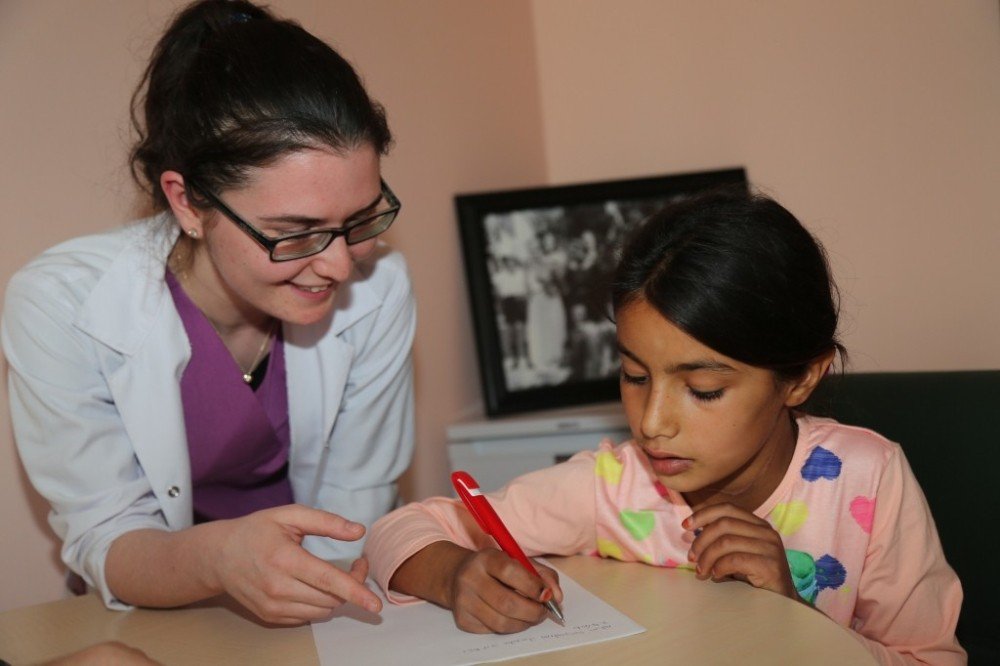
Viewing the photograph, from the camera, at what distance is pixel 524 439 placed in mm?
2246

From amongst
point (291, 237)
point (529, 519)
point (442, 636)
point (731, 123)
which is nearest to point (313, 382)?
point (291, 237)

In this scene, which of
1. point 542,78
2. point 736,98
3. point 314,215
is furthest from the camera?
point 542,78

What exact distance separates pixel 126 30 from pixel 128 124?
0.46 feet

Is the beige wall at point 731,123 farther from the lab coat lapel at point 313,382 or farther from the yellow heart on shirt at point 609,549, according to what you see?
the yellow heart on shirt at point 609,549

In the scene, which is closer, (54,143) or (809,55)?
(54,143)

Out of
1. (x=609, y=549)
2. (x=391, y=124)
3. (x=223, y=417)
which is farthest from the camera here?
(x=391, y=124)

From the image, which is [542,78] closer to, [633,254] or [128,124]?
[128,124]

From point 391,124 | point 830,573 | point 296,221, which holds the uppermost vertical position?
point 391,124

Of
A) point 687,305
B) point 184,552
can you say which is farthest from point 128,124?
point 687,305

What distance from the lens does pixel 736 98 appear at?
94.8 inches

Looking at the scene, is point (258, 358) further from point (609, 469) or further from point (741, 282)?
point (741, 282)

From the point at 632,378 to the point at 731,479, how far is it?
0.62 ft

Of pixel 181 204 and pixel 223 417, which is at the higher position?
pixel 181 204

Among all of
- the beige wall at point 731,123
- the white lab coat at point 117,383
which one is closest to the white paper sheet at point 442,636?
the white lab coat at point 117,383
